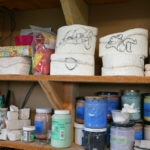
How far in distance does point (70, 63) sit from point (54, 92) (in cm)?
19

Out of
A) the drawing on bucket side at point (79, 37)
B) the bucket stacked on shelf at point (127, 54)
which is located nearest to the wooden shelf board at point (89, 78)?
the bucket stacked on shelf at point (127, 54)

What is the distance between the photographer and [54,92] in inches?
42.4

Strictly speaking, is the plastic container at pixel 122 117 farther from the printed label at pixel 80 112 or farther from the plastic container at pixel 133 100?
the printed label at pixel 80 112

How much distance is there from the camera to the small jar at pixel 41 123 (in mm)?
1134

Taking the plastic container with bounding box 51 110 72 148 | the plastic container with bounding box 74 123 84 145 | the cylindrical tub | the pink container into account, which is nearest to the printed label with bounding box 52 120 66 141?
the plastic container with bounding box 51 110 72 148

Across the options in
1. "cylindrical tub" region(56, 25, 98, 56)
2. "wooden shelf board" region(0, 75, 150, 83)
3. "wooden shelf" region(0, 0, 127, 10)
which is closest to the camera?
"wooden shelf board" region(0, 75, 150, 83)

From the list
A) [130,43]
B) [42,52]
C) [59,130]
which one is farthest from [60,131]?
[130,43]

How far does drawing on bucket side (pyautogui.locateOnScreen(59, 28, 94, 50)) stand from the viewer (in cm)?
98

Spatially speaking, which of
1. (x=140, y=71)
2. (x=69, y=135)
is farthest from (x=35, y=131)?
(x=140, y=71)

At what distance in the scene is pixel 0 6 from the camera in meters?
1.40

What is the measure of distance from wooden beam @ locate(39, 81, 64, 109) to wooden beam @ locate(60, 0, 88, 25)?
0.31 meters

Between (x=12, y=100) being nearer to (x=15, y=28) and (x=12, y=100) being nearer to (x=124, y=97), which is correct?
(x=15, y=28)

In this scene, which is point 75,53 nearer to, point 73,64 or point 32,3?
point 73,64

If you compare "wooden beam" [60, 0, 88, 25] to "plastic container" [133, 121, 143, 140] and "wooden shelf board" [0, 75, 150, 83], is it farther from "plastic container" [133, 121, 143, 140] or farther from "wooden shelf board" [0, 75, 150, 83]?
"plastic container" [133, 121, 143, 140]
